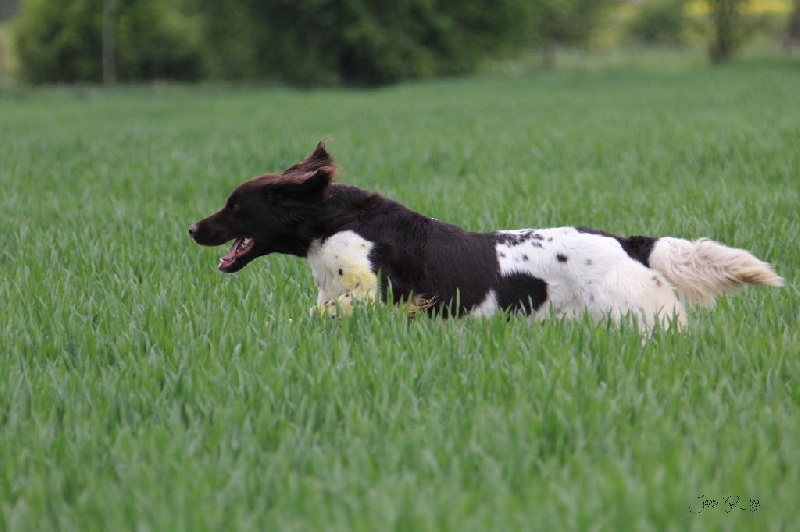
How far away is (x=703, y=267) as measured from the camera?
3.71 meters

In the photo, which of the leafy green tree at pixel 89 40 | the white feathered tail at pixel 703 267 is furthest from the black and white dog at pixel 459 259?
the leafy green tree at pixel 89 40

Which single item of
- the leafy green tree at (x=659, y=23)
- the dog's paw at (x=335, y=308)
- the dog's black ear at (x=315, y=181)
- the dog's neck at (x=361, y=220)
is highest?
the leafy green tree at (x=659, y=23)

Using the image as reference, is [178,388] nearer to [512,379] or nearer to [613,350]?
[512,379]

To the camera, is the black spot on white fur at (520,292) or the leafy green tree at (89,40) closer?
the black spot on white fur at (520,292)

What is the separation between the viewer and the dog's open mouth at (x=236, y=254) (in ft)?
13.5

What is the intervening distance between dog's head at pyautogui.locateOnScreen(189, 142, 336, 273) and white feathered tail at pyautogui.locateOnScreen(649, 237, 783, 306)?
1580mm

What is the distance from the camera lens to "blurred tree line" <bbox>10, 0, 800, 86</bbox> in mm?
37312

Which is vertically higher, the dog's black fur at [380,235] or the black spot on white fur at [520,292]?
the dog's black fur at [380,235]

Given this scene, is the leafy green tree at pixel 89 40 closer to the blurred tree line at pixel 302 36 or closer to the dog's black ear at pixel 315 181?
the blurred tree line at pixel 302 36

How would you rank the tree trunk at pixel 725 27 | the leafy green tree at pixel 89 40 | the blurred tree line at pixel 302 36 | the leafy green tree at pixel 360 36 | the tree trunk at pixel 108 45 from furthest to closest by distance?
the leafy green tree at pixel 89 40, the tree trunk at pixel 108 45, the tree trunk at pixel 725 27, the blurred tree line at pixel 302 36, the leafy green tree at pixel 360 36

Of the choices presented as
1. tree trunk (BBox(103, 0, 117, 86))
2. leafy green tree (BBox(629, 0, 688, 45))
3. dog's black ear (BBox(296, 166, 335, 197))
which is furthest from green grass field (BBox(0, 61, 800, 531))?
leafy green tree (BBox(629, 0, 688, 45))

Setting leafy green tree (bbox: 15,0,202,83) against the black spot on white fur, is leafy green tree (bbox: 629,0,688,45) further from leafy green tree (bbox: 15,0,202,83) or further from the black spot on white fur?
the black spot on white fur

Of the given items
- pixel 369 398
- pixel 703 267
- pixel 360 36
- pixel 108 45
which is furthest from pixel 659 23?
pixel 369 398

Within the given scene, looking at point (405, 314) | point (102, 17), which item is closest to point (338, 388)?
point (405, 314)
